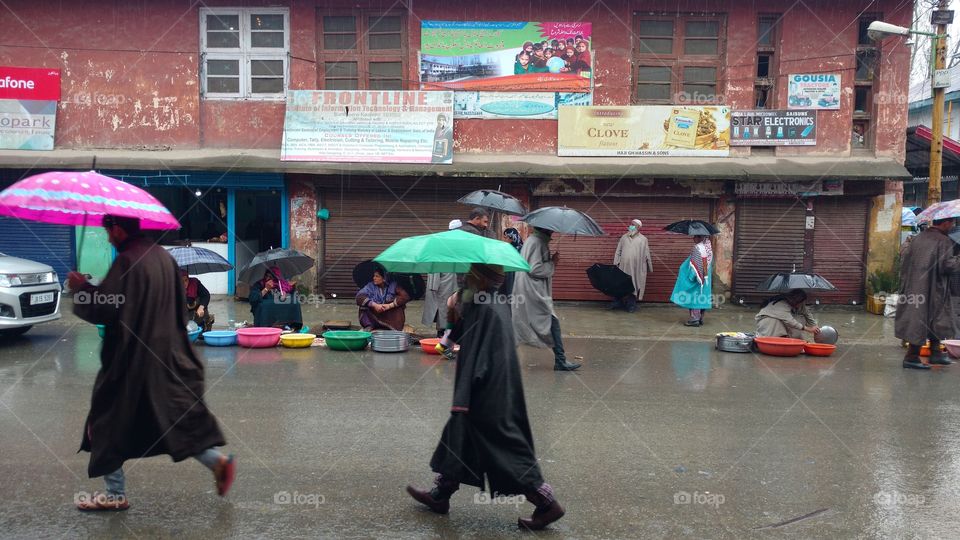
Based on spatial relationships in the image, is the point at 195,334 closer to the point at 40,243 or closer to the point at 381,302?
the point at 381,302

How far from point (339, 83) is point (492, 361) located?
38.4 ft

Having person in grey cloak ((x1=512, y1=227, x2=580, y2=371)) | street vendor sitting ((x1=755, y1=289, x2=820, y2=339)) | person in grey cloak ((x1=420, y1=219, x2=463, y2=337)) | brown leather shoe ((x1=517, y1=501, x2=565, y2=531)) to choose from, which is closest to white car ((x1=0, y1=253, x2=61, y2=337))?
person in grey cloak ((x1=420, y1=219, x2=463, y2=337))

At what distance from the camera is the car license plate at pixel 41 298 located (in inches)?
396

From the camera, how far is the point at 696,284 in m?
13.1

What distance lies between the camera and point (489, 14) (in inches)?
582

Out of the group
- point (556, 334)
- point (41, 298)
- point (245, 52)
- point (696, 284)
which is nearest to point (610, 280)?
point (696, 284)

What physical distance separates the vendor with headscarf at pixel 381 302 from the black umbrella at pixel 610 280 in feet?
16.2

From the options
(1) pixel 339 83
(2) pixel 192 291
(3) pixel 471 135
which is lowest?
(2) pixel 192 291

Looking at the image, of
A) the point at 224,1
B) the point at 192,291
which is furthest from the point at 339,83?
the point at 192,291

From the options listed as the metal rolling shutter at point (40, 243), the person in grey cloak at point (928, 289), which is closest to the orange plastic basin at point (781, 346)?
the person in grey cloak at point (928, 289)

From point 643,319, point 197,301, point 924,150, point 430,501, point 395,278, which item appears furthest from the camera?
point 924,150

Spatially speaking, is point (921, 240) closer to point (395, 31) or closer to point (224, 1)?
point (395, 31)
